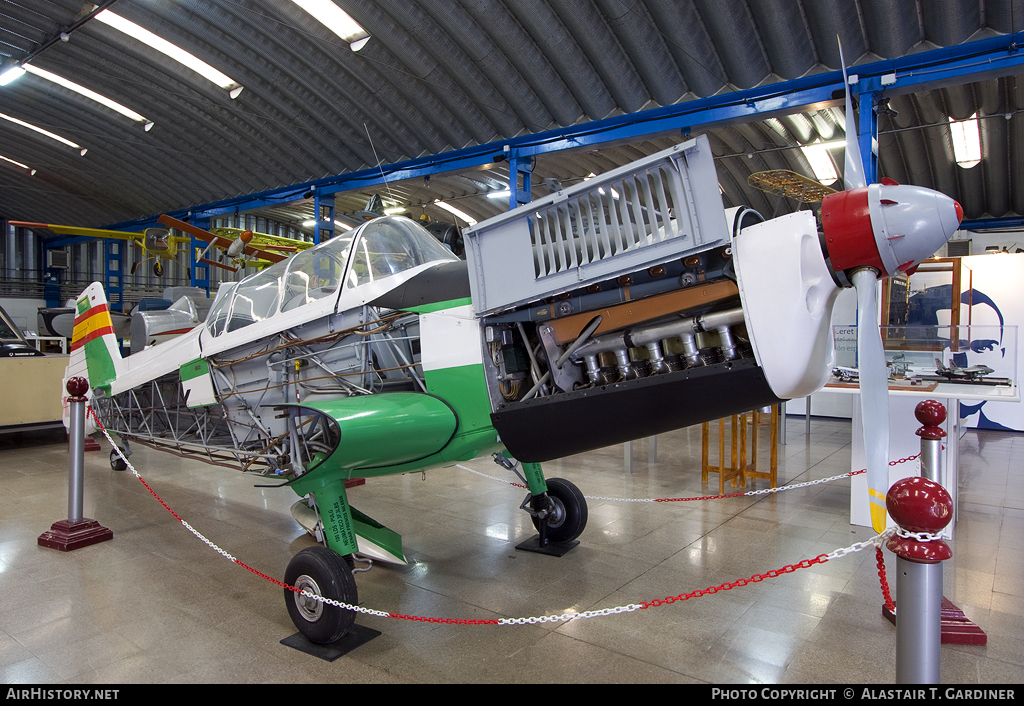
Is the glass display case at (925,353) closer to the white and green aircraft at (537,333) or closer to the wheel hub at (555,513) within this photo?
the wheel hub at (555,513)

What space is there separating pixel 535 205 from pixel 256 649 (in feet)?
9.48

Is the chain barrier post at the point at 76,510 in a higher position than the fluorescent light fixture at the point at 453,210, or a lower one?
lower

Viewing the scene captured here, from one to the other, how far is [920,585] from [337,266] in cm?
363

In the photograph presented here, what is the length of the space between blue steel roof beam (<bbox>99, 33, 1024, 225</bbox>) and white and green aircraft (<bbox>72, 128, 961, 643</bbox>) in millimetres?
5583

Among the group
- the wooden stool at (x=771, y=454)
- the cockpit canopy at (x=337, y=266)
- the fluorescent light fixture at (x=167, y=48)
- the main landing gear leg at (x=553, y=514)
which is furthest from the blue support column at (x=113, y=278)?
the wooden stool at (x=771, y=454)

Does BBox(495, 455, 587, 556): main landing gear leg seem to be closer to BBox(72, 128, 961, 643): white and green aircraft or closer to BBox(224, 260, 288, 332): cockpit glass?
BBox(72, 128, 961, 643): white and green aircraft

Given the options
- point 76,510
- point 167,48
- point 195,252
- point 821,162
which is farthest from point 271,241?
point 821,162

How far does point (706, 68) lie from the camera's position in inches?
322

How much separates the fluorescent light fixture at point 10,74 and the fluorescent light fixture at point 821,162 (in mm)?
14394

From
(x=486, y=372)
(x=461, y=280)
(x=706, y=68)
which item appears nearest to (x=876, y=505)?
→ (x=486, y=372)

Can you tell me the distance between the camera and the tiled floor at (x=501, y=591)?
10.5 ft

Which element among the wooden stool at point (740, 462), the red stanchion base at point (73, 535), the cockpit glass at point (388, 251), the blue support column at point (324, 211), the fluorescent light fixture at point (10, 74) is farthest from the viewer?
the blue support column at point (324, 211)

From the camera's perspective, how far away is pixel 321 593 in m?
3.53

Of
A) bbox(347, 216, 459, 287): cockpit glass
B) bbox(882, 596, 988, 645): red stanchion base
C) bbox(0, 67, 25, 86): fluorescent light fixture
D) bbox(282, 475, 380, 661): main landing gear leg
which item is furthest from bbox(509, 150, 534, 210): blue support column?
bbox(0, 67, 25, 86): fluorescent light fixture
